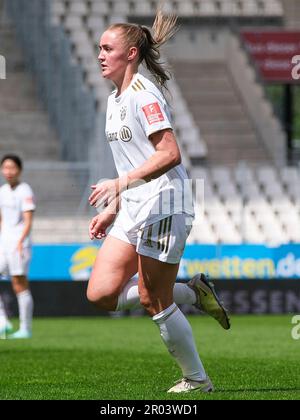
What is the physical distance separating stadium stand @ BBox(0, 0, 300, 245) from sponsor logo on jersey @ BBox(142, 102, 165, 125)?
1144 cm

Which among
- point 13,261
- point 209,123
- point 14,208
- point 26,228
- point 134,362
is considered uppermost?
point 209,123

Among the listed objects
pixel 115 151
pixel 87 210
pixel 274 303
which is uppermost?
pixel 115 151

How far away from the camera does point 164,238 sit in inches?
278

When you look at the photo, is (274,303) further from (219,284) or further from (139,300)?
(139,300)

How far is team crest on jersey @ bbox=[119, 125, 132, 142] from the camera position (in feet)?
23.3

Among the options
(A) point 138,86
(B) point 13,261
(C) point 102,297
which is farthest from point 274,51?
(C) point 102,297

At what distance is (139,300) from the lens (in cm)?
727

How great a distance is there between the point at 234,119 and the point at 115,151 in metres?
17.3

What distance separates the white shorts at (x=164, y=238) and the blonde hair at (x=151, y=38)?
88cm

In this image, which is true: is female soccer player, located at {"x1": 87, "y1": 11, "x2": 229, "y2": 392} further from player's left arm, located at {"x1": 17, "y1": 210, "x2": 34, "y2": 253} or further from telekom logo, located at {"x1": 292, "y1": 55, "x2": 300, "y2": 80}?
telekom logo, located at {"x1": 292, "y1": 55, "x2": 300, "y2": 80}

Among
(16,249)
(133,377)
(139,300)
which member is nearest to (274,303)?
(16,249)

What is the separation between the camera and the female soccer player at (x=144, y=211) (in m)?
7.04

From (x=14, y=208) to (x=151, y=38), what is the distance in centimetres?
726

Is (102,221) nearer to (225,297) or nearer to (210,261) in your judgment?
(225,297)
